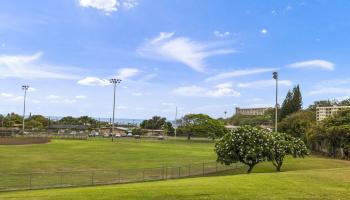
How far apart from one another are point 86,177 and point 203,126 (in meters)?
90.3

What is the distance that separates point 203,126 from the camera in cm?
12375

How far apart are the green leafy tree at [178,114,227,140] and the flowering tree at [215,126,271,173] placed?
85137 mm

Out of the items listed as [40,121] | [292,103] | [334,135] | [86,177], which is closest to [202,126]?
[292,103]

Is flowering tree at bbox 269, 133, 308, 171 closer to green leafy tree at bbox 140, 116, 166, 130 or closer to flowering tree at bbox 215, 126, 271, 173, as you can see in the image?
flowering tree at bbox 215, 126, 271, 173

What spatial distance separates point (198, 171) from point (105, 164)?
11.0 meters

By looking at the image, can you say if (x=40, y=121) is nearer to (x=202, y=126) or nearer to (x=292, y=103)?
(x=202, y=126)

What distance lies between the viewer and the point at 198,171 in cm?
4103

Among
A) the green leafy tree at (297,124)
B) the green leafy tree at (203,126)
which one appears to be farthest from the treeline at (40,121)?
the green leafy tree at (297,124)

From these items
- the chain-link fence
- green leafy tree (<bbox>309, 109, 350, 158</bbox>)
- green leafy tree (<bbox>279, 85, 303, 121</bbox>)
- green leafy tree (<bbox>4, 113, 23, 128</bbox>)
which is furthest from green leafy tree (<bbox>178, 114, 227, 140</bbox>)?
the chain-link fence

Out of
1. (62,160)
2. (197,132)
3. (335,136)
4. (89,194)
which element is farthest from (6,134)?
(89,194)

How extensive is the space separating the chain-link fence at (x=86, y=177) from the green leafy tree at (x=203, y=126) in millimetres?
78651

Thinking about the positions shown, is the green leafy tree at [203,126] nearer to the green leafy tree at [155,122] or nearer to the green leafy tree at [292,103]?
the green leafy tree at [292,103]

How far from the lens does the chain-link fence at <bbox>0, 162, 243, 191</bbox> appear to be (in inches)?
1176

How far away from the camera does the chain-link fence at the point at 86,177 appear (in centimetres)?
2986
